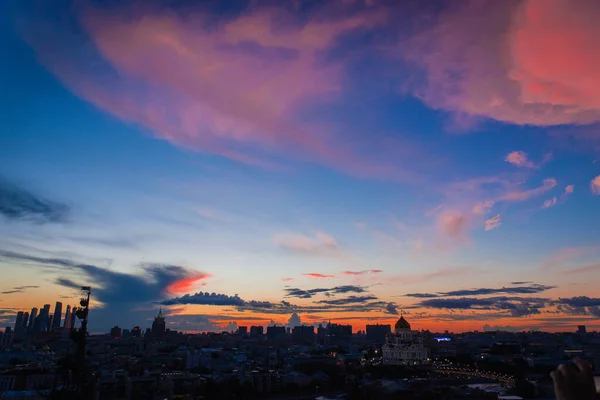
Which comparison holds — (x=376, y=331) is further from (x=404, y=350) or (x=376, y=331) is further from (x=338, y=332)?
(x=404, y=350)

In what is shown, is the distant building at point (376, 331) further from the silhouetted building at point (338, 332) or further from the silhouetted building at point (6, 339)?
the silhouetted building at point (6, 339)

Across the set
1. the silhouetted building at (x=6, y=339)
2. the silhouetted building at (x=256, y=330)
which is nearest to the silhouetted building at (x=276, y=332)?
the silhouetted building at (x=256, y=330)

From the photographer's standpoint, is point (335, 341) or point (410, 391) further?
point (335, 341)

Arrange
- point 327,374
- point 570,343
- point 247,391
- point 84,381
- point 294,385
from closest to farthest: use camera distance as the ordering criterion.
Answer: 1. point 84,381
2. point 247,391
3. point 294,385
4. point 327,374
5. point 570,343

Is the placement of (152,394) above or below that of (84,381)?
below

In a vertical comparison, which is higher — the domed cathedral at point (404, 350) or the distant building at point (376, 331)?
the distant building at point (376, 331)

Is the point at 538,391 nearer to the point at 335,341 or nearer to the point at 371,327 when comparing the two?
the point at 335,341

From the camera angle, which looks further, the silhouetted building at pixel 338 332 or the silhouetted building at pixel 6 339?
the silhouetted building at pixel 338 332

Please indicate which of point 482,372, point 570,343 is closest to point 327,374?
point 482,372

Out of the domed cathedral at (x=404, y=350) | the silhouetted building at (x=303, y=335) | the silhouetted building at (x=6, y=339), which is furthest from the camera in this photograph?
the silhouetted building at (x=303, y=335)
